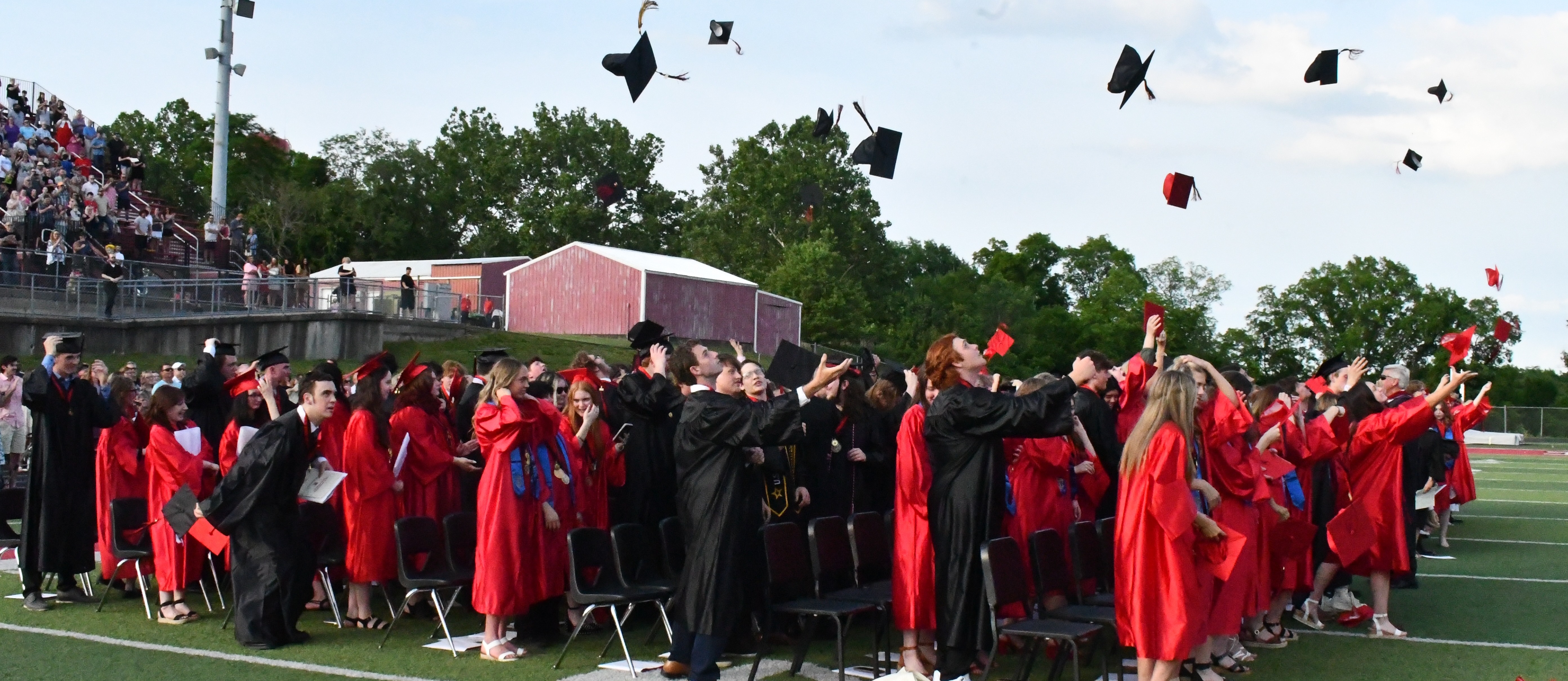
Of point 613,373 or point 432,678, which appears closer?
point 432,678

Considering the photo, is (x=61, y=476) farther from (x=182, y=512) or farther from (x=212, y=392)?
(x=182, y=512)

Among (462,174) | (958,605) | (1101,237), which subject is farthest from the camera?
(1101,237)

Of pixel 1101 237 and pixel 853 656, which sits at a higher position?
pixel 1101 237

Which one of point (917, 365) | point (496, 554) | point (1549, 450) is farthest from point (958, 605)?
point (1549, 450)

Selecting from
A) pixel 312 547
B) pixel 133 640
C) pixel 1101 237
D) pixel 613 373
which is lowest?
pixel 133 640

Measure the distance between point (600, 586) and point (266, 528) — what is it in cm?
216

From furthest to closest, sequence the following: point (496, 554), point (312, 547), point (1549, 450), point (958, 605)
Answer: point (1549, 450)
point (312, 547)
point (496, 554)
point (958, 605)

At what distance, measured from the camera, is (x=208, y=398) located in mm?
10484

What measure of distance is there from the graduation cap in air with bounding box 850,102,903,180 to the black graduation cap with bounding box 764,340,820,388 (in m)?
2.24

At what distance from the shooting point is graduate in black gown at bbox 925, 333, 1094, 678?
22.6ft

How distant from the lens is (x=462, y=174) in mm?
77438

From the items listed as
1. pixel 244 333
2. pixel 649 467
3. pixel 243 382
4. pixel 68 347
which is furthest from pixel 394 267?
pixel 649 467

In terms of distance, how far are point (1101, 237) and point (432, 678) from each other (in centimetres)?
7921

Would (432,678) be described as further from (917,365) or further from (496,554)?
(917,365)
